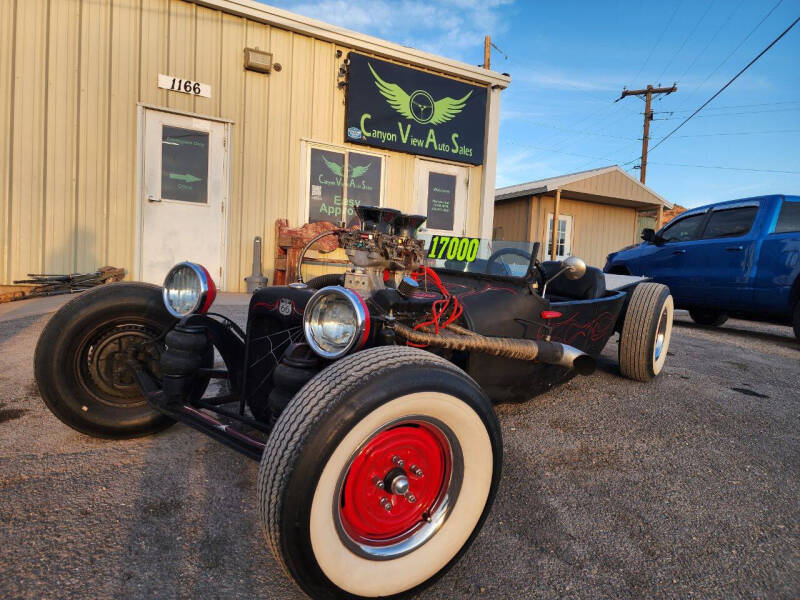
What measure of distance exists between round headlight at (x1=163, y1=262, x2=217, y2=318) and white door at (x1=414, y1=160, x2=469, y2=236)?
6.95m

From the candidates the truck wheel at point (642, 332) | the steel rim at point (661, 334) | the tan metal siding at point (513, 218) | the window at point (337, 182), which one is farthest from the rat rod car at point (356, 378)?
the tan metal siding at point (513, 218)

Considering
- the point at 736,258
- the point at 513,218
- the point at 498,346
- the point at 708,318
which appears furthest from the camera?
the point at 513,218

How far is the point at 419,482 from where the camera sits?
146 cm

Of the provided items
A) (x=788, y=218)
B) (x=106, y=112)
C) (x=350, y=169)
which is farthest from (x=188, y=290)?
(x=788, y=218)

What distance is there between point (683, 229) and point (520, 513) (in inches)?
268

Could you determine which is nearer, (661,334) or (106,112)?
(661,334)

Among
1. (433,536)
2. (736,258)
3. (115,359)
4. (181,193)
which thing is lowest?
(433,536)

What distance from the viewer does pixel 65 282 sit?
20.4ft

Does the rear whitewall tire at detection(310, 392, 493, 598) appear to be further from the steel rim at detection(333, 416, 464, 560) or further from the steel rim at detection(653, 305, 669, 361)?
the steel rim at detection(653, 305, 669, 361)

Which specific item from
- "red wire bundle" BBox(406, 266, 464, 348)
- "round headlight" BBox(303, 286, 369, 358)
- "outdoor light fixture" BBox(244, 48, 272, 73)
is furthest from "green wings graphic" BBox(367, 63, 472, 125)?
"round headlight" BBox(303, 286, 369, 358)

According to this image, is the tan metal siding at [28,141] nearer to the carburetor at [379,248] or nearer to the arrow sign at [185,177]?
the arrow sign at [185,177]

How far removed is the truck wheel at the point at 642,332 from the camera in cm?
353

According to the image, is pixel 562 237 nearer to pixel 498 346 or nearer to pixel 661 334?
pixel 661 334

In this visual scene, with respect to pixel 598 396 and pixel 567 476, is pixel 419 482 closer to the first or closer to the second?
pixel 567 476
